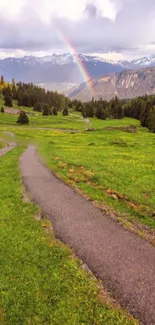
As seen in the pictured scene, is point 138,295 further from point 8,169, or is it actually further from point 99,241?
point 8,169

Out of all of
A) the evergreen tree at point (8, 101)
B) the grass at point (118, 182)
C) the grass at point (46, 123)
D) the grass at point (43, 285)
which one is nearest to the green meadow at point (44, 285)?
the grass at point (43, 285)

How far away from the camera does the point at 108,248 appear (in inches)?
519

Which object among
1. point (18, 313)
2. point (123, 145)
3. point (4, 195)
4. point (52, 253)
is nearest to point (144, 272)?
point (52, 253)

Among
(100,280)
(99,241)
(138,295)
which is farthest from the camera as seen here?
(99,241)

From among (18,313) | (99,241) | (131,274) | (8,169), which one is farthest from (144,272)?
(8,169)

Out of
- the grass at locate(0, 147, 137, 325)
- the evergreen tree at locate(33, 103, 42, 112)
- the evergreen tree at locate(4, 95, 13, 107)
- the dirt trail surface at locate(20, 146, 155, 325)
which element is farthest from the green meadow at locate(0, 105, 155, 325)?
the evergreen tree at locate(33, 103, 42, 112)

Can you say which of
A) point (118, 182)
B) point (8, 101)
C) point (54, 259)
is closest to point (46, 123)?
point (8, 101)

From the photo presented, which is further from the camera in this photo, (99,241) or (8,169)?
(8,169)

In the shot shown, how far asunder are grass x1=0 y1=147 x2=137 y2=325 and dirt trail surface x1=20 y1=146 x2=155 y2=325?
627 millimetres

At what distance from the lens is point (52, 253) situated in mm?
12891

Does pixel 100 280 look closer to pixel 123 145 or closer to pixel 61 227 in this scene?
pixel 61 227

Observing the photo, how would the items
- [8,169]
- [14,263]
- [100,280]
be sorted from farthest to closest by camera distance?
1. [8,169]
2. [14,263]
3. [100,280]

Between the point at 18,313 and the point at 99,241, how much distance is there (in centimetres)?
568

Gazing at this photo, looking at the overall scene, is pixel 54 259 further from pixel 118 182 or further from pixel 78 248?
pixel 118 182
